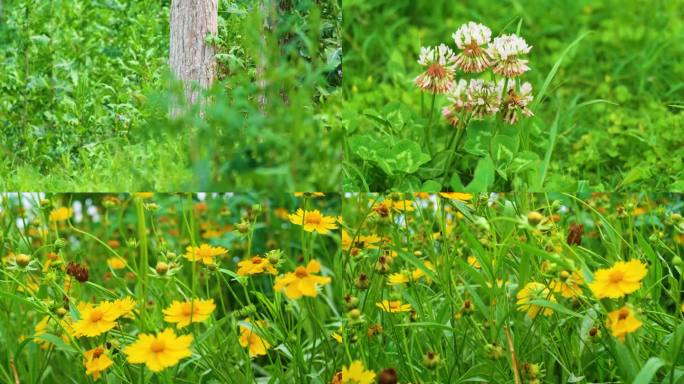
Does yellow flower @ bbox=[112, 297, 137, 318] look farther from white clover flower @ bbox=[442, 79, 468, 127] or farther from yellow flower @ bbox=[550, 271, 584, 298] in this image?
white clover flower @ bbox=[442, 79, 468, 127]

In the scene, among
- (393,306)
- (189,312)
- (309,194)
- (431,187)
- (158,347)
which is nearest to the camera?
(158,347)

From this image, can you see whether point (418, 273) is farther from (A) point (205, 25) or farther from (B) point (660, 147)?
(B) point (660, 147)

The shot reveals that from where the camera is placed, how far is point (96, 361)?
58.3 inches

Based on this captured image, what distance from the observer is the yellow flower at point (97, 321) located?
149cm

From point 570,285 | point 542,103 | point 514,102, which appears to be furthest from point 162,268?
point 542,103

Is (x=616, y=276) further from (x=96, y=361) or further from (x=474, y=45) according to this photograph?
(x=474, y=45)

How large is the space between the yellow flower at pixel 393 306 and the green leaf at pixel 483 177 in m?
0.49

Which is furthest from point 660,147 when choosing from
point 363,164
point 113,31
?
point 113,31

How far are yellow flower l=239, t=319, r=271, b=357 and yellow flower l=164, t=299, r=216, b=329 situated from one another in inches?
4.1

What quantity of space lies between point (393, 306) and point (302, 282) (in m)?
0.20

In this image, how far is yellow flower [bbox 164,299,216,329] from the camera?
1495 millimetres

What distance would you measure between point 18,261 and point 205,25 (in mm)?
705

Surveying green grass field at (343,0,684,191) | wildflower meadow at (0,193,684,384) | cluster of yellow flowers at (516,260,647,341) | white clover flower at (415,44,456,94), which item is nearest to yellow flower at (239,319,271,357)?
wildflower meadow at (0,193,684,384)

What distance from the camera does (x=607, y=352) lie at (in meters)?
1.56
